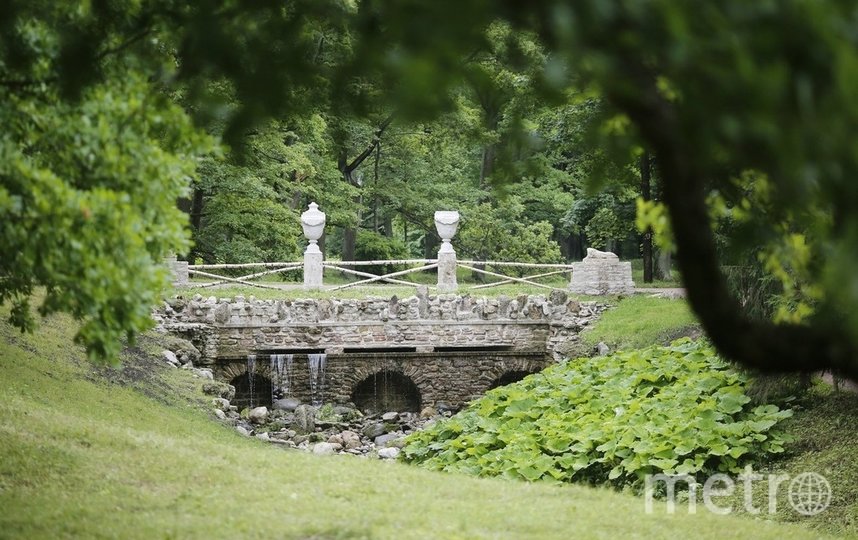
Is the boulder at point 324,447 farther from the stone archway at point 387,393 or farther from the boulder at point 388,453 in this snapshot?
the stone archway at point 387,393

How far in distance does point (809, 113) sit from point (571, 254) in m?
42.1

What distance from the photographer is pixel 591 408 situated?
574 inches

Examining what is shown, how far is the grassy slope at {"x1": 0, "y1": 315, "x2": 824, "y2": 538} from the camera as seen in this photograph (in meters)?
7.77

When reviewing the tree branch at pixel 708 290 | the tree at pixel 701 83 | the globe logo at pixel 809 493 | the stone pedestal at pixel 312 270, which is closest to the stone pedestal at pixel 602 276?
the stone pedestal at pixel 312 270

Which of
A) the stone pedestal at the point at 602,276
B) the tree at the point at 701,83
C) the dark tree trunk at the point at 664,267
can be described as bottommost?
the tree at the point at 701,83

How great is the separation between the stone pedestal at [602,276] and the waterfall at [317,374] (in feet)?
21.5

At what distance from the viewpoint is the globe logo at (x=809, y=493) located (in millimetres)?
10438

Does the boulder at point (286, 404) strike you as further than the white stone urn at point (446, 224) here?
No

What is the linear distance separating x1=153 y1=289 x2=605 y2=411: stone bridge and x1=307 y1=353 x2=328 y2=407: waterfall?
0.07 ft

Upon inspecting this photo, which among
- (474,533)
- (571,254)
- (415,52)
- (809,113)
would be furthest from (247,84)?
(571,254)

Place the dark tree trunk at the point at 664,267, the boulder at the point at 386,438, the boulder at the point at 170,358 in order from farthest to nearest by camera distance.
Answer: the dark tree trunk at the point at 664,267, the boulder at the point at 170,358, the boulder at the point at 386,438

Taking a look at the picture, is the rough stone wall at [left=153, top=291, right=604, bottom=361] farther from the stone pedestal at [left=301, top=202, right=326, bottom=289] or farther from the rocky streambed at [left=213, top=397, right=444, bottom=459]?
the stone pedestal at [left=301, top=202, right=326, bottom=289]

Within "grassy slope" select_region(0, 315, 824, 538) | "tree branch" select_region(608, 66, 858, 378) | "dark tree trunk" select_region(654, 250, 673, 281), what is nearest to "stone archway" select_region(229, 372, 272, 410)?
"grassy slope" select_region(0, 315, 824, 538)

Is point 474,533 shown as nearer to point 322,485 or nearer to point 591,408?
point 322,485
